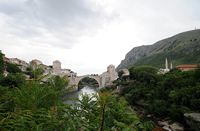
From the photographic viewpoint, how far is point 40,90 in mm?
6242

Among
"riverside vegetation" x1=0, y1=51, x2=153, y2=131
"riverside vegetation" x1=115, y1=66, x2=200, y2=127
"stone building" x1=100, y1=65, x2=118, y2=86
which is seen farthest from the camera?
"stone building" x1=100, y1=65, x2=118, y2=86

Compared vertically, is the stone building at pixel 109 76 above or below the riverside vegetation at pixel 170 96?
above

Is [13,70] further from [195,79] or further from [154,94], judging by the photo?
[195,79]

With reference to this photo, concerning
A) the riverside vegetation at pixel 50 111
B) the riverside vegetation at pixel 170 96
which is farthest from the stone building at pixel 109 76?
the riverside vegetation at pixel 50 111

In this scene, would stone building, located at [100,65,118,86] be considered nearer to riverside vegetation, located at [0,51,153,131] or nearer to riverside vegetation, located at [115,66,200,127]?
riverside vegetation, located at [115,66,200,127]

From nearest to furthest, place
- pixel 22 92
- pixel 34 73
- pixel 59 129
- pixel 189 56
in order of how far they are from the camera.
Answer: pixel 59 129
pixel 22 92
pixel 34 73
pixel 189 56

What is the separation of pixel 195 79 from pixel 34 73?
37010 millimetres

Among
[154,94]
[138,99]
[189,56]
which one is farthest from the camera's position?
[189,56]

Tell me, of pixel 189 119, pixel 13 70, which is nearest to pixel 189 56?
pixel 13 70

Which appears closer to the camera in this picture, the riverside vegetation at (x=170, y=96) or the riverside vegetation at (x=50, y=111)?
the riverside vegetation at (x=50, y=111)

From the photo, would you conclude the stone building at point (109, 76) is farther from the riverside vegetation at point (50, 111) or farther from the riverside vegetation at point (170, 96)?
the riverside vegetation at point (50, 111)

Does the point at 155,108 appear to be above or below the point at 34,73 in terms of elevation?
below

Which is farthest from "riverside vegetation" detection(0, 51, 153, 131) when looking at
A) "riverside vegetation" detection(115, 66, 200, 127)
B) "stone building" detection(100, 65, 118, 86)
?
"stone building" detection(100, 65, 118, 86)

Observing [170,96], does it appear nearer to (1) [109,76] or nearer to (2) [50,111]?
(2) [50,111]
